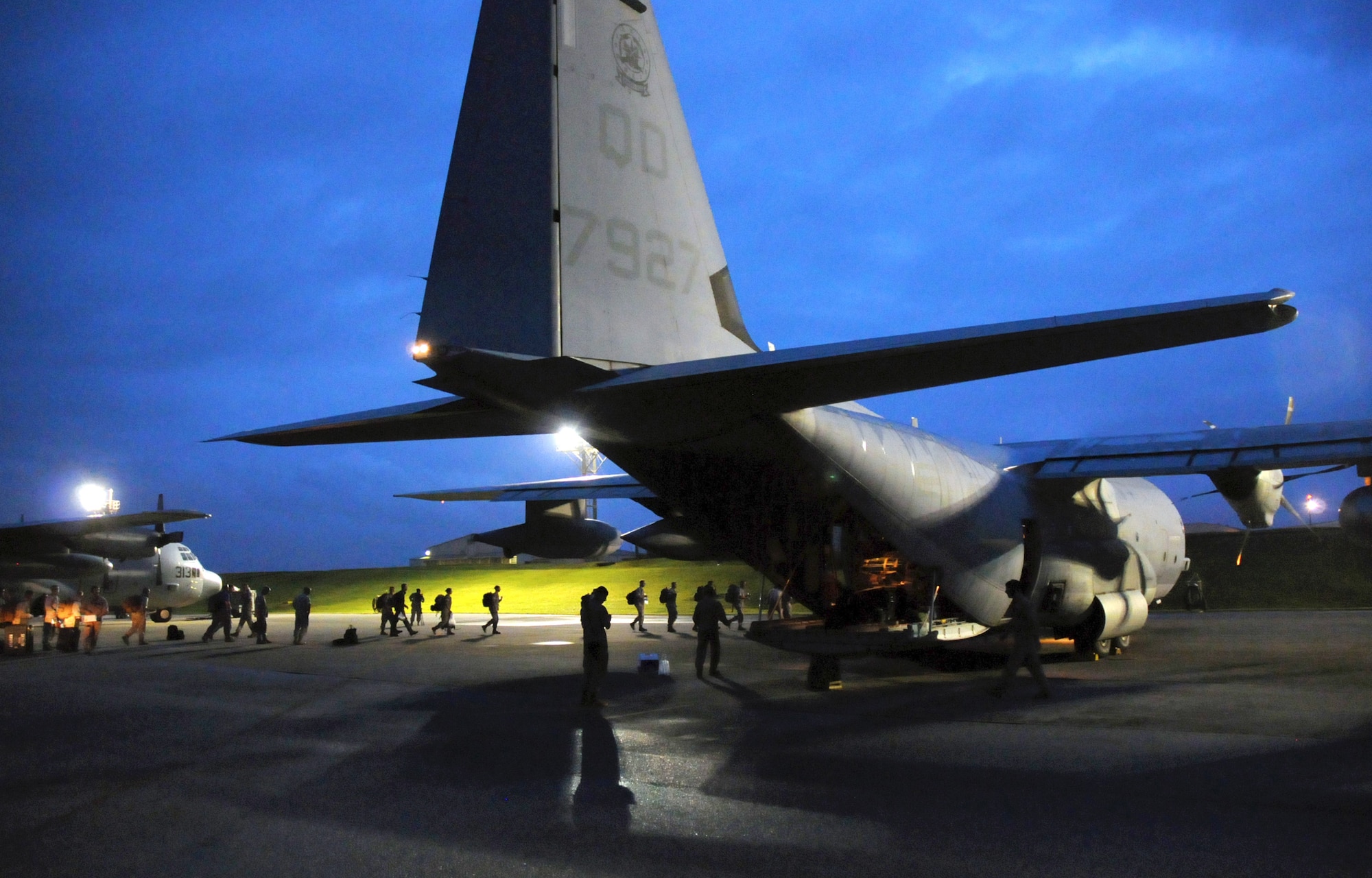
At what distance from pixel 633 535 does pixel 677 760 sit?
29.0ft

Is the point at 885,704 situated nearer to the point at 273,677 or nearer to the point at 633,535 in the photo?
the point at 633,535

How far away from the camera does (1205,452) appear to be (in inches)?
470

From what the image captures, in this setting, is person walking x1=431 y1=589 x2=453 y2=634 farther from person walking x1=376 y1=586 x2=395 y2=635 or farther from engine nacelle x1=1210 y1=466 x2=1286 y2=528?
engine nacelle x1=1210 y1=466 x2=1286 y2=528

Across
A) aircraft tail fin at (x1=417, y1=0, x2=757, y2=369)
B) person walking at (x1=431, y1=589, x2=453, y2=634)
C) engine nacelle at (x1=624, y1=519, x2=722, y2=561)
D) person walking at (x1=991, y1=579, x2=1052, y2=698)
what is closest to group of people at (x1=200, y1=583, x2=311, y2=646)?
person walking at (x1=431, y1=589, x2=453, y2=634)

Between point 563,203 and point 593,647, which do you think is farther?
point 593,647

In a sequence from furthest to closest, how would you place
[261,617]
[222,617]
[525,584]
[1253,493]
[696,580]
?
[525,584], [696,580], [222,617], [261,617], [1253,493]

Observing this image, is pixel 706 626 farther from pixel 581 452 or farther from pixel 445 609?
pixel 581 452

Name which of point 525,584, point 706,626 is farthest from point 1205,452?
point 525,584

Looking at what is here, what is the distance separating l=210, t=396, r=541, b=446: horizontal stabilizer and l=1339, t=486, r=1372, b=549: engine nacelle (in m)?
9.81

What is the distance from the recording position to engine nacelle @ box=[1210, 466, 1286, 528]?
1300 centimetres

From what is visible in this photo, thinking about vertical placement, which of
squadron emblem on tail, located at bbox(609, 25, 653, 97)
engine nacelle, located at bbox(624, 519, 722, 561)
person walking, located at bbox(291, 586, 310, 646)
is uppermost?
squadron emblem on tail, located at bbox(609, 25, 653, 97)

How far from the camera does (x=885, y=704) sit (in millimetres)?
9500

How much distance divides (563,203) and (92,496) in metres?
37.3

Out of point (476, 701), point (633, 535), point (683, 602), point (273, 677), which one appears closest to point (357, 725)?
point (476, 701)
